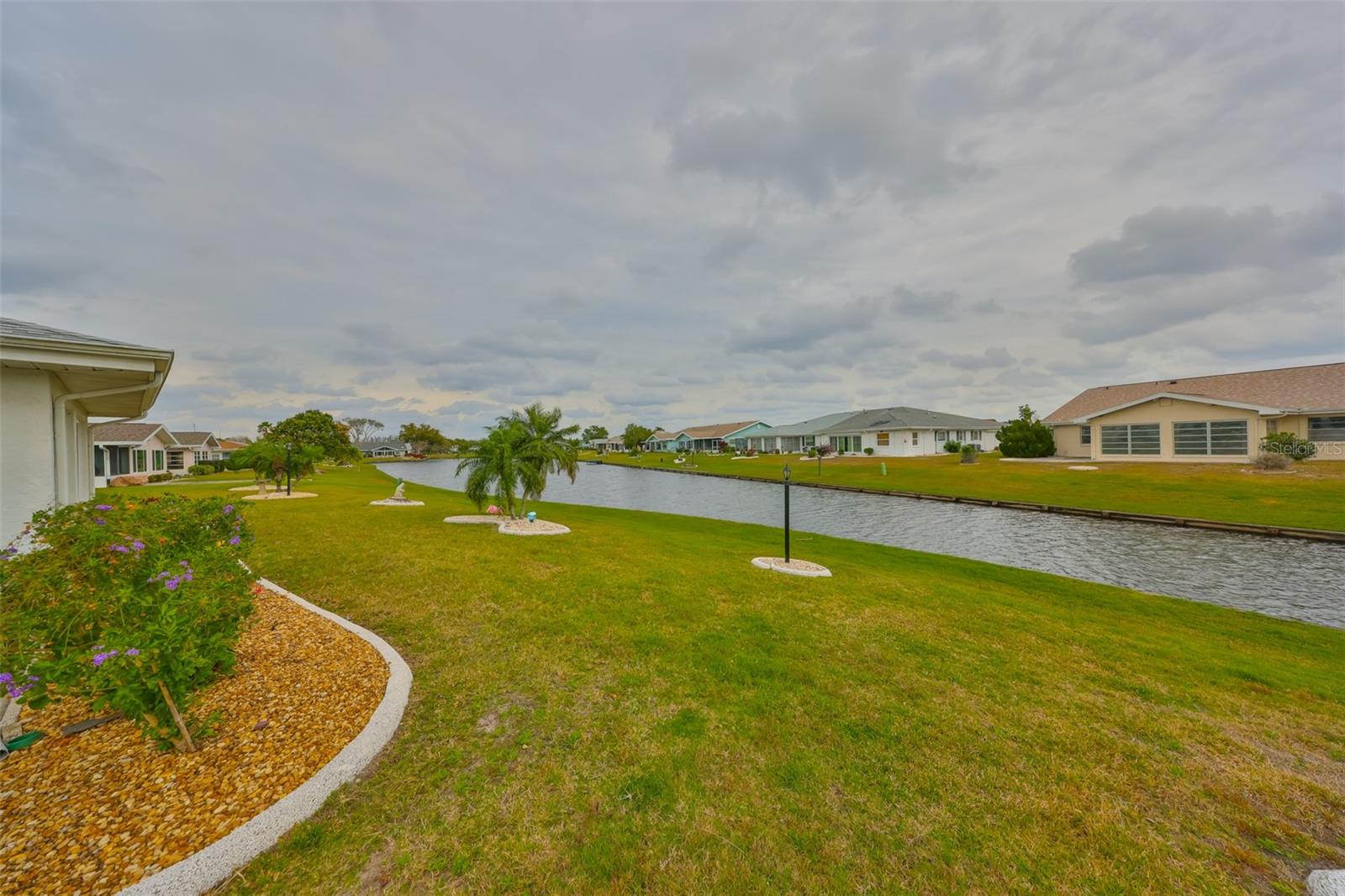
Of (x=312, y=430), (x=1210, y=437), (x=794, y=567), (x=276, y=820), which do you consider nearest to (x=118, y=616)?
(x=276, y=820)

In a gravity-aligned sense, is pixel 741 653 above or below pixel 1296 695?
above

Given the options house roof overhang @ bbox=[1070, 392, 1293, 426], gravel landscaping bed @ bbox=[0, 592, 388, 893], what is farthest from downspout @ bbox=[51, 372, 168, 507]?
house roof overhang @ bbox=[1070, 392, 1293, 426]

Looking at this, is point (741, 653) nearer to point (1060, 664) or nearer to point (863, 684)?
point (863, 684)

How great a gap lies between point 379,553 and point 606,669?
699cm

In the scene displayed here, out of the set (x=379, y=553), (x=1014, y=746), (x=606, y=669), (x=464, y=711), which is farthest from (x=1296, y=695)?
(x=379, y=553)

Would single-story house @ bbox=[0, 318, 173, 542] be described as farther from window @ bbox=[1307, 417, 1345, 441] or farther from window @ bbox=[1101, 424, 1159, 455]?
window @ bbox=[1307, 417, 1345, 441]

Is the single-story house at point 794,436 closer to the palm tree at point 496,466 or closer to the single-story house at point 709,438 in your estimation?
the single-story house at point 709,438

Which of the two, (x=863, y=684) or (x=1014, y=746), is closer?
(x=1014, y=746)

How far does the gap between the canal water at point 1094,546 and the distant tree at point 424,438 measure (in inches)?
3419

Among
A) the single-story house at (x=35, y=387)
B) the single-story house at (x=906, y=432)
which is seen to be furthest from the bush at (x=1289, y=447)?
the single-story house at (x=35, y=387)

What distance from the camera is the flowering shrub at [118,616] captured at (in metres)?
3.08

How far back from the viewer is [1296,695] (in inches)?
215

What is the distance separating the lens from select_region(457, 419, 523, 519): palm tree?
539 inches

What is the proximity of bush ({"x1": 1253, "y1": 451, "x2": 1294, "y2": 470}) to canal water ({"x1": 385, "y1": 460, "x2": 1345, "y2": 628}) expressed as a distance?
14.1 m
